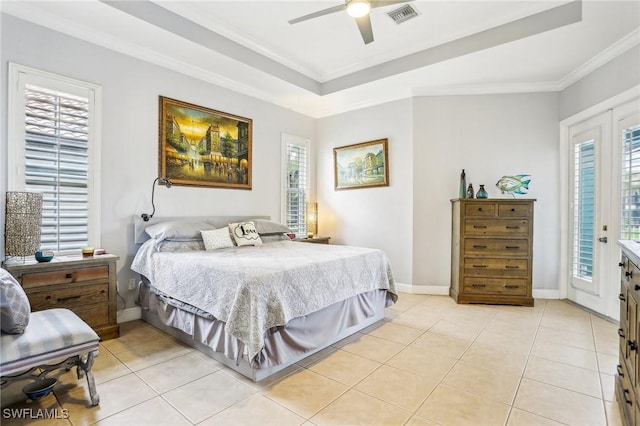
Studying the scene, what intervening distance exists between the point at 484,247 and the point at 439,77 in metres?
2.22

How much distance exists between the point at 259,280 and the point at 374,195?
3210 millimetres

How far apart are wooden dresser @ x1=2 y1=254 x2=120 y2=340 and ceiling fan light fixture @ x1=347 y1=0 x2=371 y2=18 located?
115 inches

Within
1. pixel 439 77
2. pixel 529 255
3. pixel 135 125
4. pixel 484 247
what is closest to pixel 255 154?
pixel 135 125

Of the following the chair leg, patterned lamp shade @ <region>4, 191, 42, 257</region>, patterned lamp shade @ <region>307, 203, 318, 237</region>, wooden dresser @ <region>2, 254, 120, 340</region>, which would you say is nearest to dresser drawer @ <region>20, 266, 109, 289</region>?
wooden dresser @ <region>2, 254, 120, 340</region>

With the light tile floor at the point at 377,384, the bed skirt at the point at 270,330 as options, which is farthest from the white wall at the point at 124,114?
the light tile floor at the point at 377,384

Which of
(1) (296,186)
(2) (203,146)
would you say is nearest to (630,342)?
(2) (203,146)

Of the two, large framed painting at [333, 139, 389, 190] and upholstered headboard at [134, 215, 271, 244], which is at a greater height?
large framed painting at [333, 139, 389, 190]

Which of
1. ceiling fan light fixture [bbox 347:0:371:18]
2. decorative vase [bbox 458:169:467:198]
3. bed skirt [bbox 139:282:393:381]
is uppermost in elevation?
ceiling fan light fixture [bbox 347:0:371:18]

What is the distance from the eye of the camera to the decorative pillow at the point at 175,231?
3172 mm

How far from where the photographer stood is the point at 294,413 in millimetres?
1835

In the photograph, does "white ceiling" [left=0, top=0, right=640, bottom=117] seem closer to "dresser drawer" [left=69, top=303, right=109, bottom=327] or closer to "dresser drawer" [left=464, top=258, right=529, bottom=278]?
"dresser drawer" [left=464, top=258, right=529, bottom=278]

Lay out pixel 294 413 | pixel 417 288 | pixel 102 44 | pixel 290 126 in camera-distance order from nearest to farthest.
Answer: pixel 294 413, pixel 102 44, pixel 417 288, pixel 290 126

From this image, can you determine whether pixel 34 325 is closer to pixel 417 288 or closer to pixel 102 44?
pixel 102 44

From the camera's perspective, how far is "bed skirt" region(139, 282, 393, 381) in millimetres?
2170
